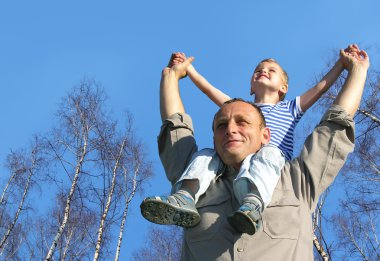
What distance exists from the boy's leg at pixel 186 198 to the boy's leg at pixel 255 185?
0.16 meters

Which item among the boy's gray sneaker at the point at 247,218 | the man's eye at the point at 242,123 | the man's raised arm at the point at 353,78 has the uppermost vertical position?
the man's raised arm at the point at 353,78

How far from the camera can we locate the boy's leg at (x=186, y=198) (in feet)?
7.30

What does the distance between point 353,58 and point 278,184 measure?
982mm

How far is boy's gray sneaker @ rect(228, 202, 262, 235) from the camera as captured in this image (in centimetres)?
207

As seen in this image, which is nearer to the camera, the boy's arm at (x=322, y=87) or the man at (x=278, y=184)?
the man at (x=278, y=184)

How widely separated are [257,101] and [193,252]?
159 cm

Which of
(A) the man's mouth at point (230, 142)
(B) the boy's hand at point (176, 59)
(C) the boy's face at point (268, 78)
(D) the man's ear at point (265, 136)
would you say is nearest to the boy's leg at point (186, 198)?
(A) the man's mouth at point (230, 142)

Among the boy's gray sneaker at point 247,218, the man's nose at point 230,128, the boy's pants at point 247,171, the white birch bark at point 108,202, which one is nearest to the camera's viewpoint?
the boy's gray sneaker at point 247,218

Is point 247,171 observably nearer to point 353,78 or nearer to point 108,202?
point 353,78

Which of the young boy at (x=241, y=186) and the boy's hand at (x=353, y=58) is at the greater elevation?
the boy's hand at (x=353, y=58)

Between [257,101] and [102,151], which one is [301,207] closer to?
[257,101]

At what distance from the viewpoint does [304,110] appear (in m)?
3.36

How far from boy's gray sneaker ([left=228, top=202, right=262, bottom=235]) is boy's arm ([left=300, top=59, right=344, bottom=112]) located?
131 centimetres

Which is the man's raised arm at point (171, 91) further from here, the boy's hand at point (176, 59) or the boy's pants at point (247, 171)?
the boy's pants at point (247, 171)
